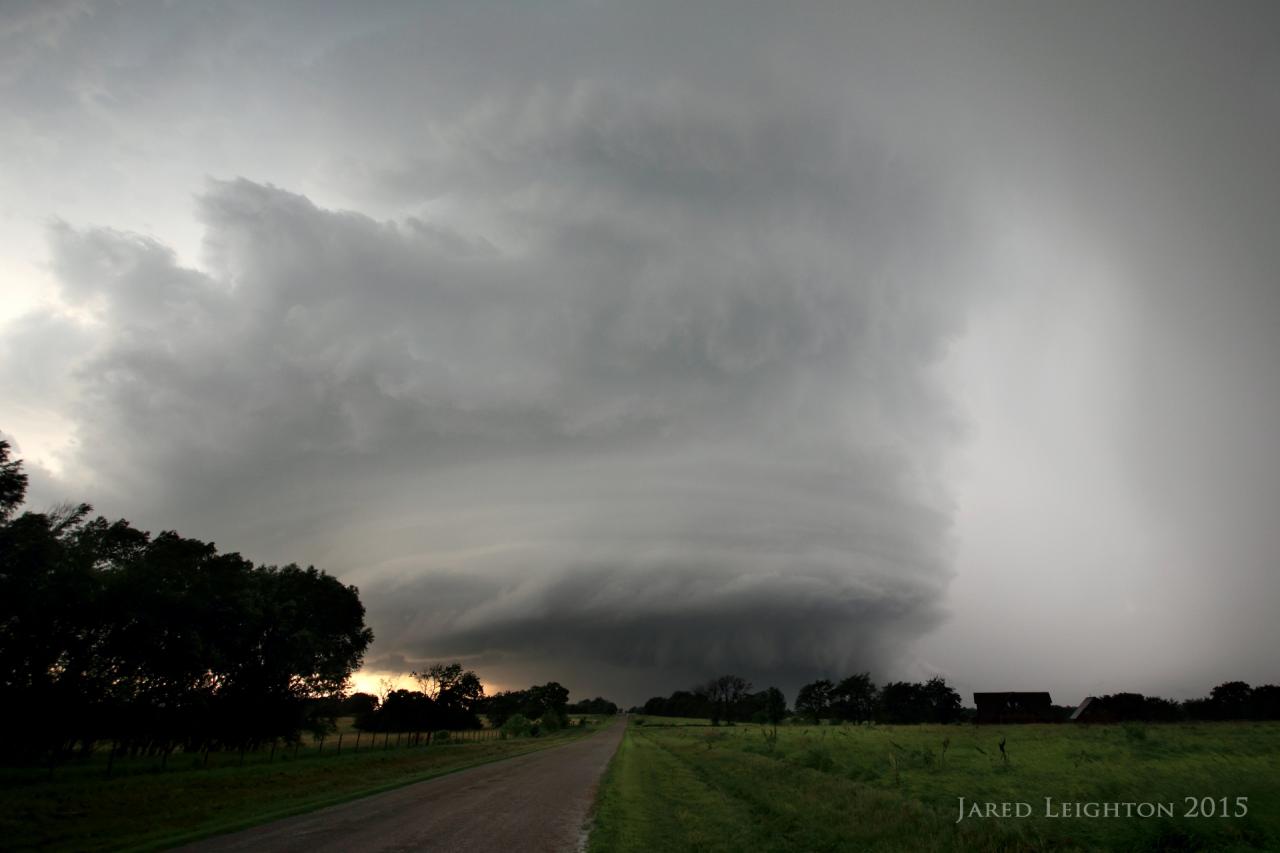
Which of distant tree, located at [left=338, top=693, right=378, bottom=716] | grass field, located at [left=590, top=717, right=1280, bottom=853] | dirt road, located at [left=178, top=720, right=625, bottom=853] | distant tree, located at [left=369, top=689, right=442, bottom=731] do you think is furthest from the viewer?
distant tree, located at [left=338, top=693, right=378, bottom=716]

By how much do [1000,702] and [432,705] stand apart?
337 ft

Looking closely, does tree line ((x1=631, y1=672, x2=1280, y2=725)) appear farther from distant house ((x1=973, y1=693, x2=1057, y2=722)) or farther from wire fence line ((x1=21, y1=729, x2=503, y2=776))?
wire fence line ((x1=21, y1=729, x2=503, y2=776))

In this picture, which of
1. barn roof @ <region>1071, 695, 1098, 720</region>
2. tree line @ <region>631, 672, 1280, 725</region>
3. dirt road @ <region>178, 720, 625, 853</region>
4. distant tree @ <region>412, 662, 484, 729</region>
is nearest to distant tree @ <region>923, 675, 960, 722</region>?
tree line @ <region>631, 672, 1280, 725</region>

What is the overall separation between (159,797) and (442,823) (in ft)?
50.7

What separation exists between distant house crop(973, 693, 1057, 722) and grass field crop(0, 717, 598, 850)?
108325 mm

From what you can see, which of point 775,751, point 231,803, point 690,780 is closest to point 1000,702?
point 775,751

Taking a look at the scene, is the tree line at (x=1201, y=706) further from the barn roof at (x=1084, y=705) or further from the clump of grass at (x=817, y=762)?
the clump of grass at (x=817, y=762)

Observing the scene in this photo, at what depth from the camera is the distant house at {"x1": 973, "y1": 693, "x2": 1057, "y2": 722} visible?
113375 mm

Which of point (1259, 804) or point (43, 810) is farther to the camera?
point (43, 810)

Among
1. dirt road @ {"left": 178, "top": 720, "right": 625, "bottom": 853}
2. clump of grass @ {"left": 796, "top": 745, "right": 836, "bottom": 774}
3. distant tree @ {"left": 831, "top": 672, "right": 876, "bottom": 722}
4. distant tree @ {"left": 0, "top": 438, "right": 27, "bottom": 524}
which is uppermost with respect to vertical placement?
distant tree @ {"left": 0, "top": 438, "right": 27, "bottom": 524}

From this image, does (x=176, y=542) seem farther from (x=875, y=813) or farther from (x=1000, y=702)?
(x=1000, y=702)

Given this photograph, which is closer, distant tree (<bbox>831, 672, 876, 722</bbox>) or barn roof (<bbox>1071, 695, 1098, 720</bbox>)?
barn roof (<bbox>1071, 695, 1098, 720</bbox>)

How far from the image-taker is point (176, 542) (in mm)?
50656

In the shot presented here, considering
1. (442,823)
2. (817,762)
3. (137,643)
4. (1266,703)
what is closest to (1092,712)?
(1266,703)
